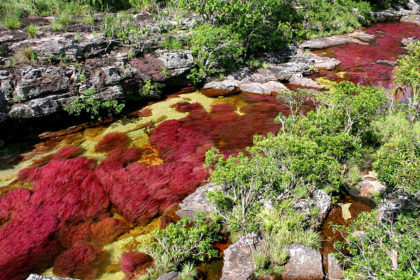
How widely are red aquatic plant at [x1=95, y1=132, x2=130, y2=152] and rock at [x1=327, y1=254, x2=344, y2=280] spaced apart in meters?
10.1

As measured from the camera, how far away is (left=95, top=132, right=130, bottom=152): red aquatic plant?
1308 centimetres

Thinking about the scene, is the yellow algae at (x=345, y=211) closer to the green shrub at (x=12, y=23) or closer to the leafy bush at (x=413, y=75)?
the leafy bush at (x=413, y=75)

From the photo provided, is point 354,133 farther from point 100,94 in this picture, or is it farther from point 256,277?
point 100,94

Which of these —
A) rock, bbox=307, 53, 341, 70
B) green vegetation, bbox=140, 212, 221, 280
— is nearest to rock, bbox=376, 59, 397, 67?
rock, bbox=307, 53, 341, 70

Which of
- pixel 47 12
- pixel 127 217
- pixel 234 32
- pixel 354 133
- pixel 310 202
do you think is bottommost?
pixel 127 217

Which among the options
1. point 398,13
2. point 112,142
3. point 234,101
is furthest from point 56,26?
point 398,13

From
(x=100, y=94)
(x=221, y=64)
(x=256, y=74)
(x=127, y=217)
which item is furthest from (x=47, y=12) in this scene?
(x=127, y=217)

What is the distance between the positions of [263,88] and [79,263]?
1561cm

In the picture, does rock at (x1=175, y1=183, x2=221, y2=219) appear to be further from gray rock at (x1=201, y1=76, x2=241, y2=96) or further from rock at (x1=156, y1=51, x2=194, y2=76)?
rock at (x1=156, y1=51, x2=194, y2=76)

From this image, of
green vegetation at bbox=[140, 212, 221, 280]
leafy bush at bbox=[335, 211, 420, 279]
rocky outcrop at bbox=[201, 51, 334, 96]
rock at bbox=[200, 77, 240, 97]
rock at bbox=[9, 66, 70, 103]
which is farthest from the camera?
rocky outcrop at bbox=[201, 51, 334, 96]

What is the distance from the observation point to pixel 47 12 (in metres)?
20.3

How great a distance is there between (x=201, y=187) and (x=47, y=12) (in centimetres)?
1946

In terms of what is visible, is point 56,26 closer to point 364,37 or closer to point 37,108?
point 37,108

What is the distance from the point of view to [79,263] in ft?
25.2
